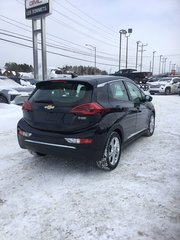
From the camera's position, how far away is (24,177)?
3953 mm

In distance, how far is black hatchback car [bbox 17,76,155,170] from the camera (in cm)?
367

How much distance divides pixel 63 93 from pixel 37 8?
1587 centimetres

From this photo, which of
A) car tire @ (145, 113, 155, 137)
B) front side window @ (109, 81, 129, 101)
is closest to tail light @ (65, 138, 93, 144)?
front side window @ (109, 81, 129, 101)

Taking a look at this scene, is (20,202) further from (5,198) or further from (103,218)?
(103,218)

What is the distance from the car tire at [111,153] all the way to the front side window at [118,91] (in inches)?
27.1

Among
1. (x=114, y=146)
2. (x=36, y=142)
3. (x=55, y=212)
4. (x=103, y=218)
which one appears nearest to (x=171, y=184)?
(x=114, y=146)

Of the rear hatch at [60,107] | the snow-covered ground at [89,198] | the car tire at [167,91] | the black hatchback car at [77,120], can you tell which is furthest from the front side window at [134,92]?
the car tire at [167,91]

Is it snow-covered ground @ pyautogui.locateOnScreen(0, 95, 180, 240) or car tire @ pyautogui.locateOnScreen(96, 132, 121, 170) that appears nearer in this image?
snow-covered ground @ pyautogui.locateOnScreen(0, 95, 180, 240)

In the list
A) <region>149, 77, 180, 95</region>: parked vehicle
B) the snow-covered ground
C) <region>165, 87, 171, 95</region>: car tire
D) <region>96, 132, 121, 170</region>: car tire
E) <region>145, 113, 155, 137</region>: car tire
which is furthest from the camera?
<region>165, 87, 171, 95</region>: car tire

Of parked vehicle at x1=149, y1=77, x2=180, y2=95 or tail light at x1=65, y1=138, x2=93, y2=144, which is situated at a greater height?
parked vehicle at x1=149, y1=77, x2=180, y2=95

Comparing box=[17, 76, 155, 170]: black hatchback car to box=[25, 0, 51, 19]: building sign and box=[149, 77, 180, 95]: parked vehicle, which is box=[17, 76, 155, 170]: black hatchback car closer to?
box=[25, 0, 51, 19]: building sign

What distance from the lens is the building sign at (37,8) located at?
665 inches

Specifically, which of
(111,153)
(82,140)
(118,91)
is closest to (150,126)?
(118,91)

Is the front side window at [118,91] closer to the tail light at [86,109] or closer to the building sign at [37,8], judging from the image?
the tail light at [86,109]
